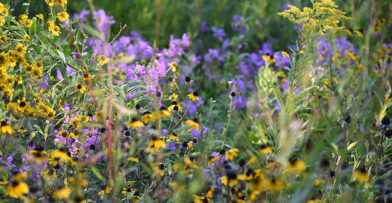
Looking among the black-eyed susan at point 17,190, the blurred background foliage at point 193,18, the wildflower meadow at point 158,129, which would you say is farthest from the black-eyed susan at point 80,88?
the blurred background foliage at point 193,18

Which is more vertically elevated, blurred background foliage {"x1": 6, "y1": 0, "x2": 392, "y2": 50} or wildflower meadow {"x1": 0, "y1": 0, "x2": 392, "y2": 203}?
blurred background foliage {"x1": 6, "y1": 0, "x2": 392, "y2": 50}

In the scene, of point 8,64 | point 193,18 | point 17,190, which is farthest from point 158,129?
point 193,18

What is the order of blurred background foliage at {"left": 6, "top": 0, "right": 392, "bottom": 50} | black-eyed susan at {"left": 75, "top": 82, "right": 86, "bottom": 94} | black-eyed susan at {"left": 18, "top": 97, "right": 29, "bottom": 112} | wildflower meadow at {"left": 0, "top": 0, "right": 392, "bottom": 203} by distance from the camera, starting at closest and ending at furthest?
wildflower meadow at {"left": 0, "top": 0, "right": 392, "bottom": 203}, black-eyed susan at {"left": 18, "top": 97, "right": 29, "bottom": 112}, black-eyed susan at {"left": 75, "top": 82, "right": 86, "bottom": 94}, blurred background foliage at {"left": 6, "top": 0, "right": 392, "bottom": 50}

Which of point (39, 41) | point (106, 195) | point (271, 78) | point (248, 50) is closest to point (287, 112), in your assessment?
point (271, 78)

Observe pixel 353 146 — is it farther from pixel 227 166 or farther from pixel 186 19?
pixel 186 19

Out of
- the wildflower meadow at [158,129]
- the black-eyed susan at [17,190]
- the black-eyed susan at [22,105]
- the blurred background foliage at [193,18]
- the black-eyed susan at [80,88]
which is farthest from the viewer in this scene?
the blurred background foliage at [193,18]

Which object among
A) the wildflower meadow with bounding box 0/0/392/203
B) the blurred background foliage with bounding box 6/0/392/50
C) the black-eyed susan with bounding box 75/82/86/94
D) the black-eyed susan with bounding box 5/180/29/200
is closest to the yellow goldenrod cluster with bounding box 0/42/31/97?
the wildflower meadow with bounding box 0/0/392/203

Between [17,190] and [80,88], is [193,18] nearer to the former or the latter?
[80,88]

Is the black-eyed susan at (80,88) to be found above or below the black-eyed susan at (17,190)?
above

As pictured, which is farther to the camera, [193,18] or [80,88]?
[193,18]

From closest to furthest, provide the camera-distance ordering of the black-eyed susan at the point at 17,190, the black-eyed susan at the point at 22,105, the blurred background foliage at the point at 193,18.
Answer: the black-eyed susan at the point at 17,190 → the black-eyed susan at the point at 22,105 → the blurred background foliage at the point at 193,18

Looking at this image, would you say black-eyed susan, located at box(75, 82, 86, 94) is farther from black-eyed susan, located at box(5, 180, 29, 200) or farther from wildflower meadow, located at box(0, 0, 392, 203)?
black-eyed susan, located at box(5, 180, 29, 200)

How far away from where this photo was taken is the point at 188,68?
3193 mm

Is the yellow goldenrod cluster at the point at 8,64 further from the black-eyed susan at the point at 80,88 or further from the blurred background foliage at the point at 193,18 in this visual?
the blurred background foliage at the point at 193,18
